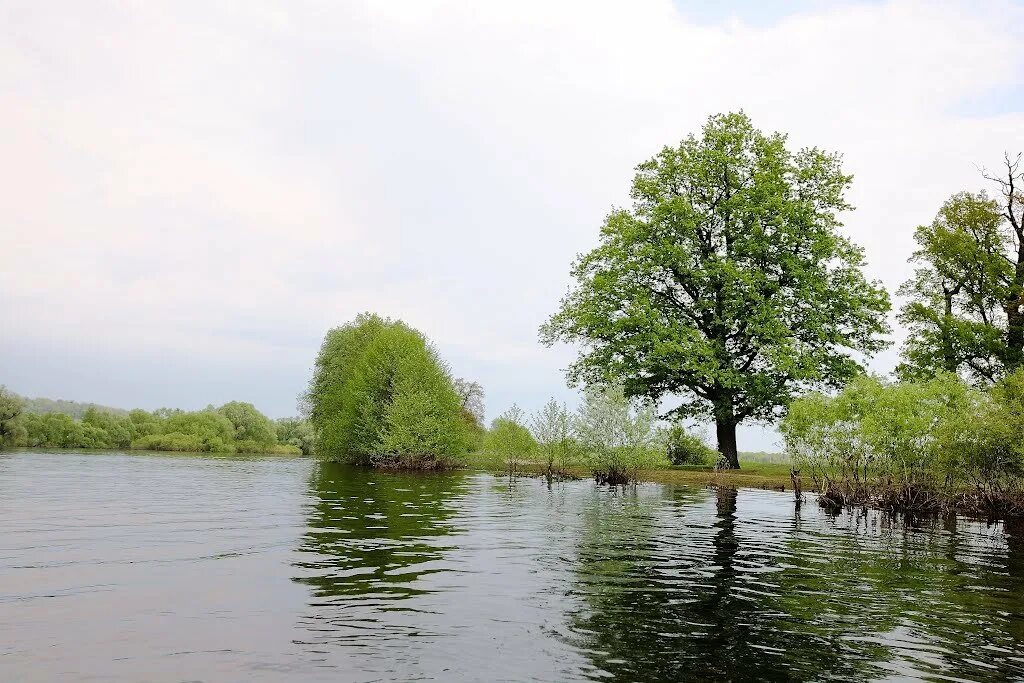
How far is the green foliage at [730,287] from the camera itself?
48.2 m

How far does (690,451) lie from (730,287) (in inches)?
742

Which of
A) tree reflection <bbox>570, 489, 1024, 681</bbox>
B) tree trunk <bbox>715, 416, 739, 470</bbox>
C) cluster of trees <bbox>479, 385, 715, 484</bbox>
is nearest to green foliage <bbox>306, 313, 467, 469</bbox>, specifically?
cluster of trees <bbox>479, 385, 715, 484</bbox>

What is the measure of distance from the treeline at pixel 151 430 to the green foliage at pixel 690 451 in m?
75.3

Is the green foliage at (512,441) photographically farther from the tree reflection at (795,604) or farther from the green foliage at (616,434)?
the tree reflection at (795,604)

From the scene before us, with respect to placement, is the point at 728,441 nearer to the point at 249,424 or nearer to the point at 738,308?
the point at 738,308

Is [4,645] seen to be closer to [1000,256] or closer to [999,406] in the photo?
[999,406]

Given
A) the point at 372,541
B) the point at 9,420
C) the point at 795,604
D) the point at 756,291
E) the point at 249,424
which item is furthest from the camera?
the point at 249,424

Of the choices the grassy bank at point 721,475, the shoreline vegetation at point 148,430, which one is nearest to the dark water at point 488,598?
the grassy bank at point 721,475

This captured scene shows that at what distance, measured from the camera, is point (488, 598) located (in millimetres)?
13453

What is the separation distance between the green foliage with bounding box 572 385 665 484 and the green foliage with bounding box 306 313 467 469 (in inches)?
740

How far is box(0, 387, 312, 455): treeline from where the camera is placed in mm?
95125

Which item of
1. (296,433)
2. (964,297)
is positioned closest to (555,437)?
(964,297)

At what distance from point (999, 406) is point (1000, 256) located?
2841 centimetres

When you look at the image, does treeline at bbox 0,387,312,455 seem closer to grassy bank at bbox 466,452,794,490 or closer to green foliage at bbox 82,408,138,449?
green foliage at bbox 82,408,138,449
